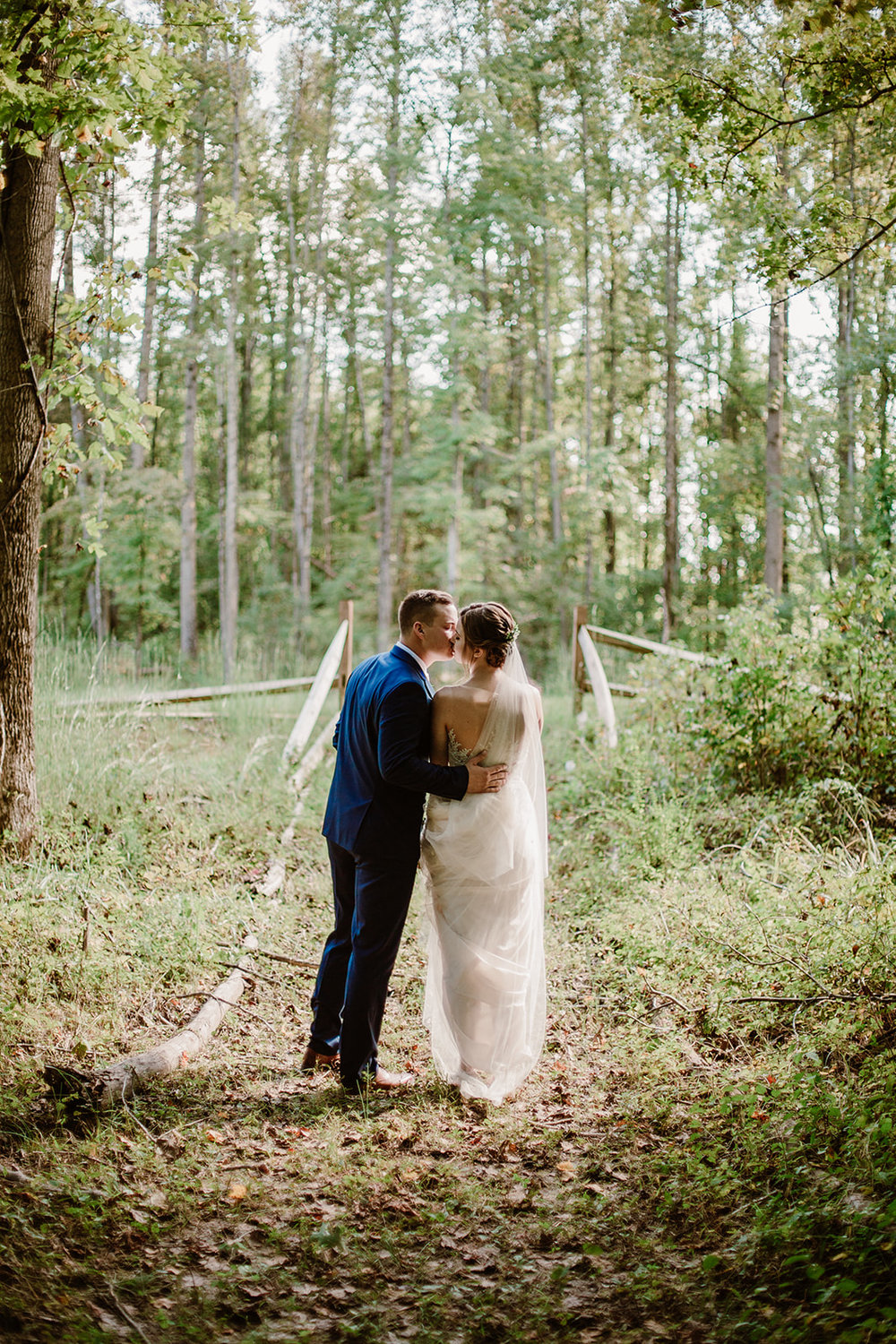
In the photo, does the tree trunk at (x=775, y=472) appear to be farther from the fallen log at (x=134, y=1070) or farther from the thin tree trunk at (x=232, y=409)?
the fallen log at (x=134, y=1070)

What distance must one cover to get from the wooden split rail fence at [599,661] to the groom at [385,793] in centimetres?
498

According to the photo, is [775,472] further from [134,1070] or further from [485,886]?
[134,1070]

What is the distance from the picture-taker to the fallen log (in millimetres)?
3508

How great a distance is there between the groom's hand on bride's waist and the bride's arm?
0.40 feet

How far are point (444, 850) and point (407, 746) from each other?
0.55 m

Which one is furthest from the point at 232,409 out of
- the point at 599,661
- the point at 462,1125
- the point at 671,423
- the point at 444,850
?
the point at 462,1125

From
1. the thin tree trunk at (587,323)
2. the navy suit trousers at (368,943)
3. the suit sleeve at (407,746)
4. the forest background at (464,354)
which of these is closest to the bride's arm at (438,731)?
the suit sleeve at (407,746)

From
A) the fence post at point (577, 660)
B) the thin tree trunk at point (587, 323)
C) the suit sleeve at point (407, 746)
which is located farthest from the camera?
the thin tree trunk at point (587, 323)

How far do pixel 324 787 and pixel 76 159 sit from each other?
5276mm

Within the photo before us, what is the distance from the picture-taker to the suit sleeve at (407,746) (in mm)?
3855

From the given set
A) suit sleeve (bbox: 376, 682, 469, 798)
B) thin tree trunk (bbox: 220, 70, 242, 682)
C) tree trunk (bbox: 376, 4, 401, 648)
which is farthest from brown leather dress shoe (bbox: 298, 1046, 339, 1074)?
tree trunk (bbox: 376, 4, 401, 648)

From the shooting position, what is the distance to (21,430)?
5.46 m

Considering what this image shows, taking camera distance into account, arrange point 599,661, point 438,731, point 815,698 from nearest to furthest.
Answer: point 438,731 < point 815,698 < point 599,661

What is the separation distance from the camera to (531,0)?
22.6 meters
